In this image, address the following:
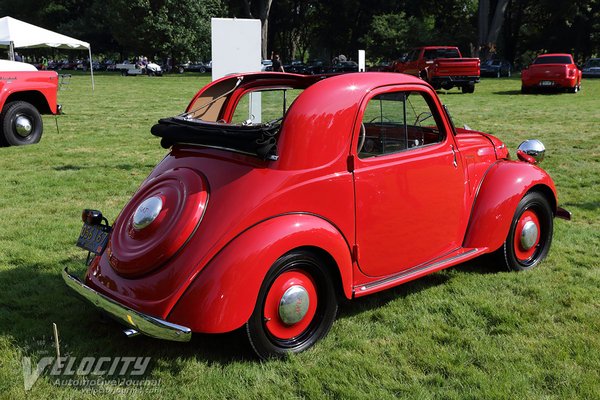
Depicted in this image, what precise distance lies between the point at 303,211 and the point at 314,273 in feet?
1.23

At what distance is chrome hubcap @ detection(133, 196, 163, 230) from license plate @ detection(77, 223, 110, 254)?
438 mm

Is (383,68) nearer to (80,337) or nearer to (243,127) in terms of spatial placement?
(243,127)

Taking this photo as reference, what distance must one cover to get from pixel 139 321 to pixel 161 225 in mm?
564

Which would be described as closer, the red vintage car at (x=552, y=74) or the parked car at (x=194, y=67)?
the red vintage car at (x=552, y=74)

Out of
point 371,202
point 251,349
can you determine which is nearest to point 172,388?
point 251,349

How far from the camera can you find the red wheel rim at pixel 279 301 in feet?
10.3

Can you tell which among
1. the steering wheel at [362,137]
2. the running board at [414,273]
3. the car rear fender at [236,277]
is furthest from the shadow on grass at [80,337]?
the steering wheel at [362,137]

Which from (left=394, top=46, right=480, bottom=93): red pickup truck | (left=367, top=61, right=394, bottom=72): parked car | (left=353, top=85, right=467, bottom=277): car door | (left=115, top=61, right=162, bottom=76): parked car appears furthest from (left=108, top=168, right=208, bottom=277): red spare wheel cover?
(left=115, top=61, right=162, bottom=76): parked car

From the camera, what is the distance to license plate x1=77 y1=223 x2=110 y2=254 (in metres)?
3.60

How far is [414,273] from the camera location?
12.6 feet

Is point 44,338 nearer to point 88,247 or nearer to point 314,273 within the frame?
point 88,247

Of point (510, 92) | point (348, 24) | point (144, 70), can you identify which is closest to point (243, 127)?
point (510, 92)

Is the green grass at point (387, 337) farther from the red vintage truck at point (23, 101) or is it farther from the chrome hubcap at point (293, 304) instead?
the red vintage truck at point (23, 101)

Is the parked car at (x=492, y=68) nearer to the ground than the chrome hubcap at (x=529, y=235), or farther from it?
farther from it
